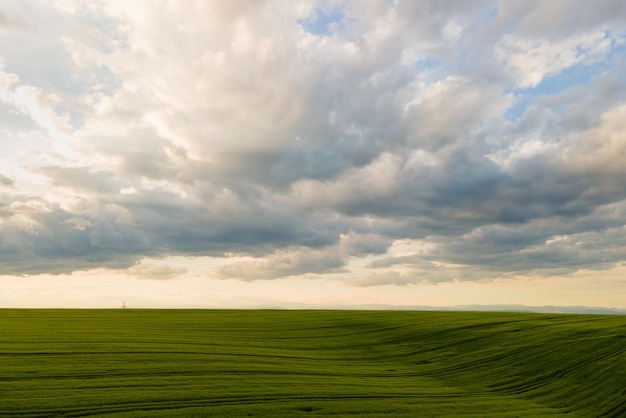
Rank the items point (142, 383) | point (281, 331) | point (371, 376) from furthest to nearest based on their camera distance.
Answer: point (281, 331) < point (371, 376) < point (142, 383)

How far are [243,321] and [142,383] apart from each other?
34.1 meters

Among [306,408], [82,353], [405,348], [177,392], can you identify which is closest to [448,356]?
[405,348]

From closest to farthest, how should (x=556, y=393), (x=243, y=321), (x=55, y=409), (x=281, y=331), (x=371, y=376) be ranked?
(x=55, y=409)
(x=556, y=393)
(x=371, y=376)
(x=281, y=331)
(x=243, y=321)

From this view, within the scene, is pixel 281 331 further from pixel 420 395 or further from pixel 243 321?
pixel 420 395

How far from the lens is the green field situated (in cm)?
1758

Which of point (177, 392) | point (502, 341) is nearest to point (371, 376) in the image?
point (177, 392)

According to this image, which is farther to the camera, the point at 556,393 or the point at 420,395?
the point at 556,393

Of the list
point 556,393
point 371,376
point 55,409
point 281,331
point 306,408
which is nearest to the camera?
point 55,409

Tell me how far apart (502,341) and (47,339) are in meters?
31.9

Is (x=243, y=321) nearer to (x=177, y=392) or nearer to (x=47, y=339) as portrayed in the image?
(x=47, y=339)

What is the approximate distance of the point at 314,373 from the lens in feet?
80.1

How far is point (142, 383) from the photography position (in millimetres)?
19688

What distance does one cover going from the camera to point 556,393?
75.3ft

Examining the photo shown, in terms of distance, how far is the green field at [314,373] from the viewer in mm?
17578
